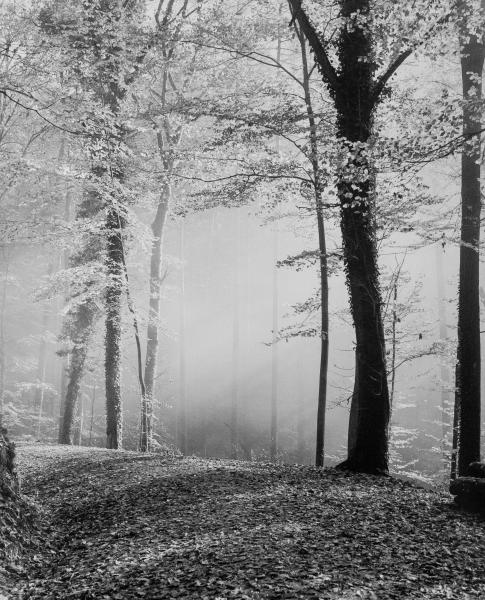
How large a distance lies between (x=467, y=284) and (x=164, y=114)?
766 centimetres

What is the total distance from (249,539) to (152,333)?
39.8ft

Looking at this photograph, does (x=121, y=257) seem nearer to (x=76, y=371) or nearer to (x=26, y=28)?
(x=76, y=371)

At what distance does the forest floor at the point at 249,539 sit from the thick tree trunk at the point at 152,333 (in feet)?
23.0

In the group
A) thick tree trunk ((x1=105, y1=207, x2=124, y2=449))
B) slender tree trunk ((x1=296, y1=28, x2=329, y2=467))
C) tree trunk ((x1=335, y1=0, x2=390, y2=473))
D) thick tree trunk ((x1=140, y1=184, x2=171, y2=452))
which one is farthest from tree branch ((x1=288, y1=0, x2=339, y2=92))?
thick tree trunk ((x1=105, y1=207, x2=124, y2=449))

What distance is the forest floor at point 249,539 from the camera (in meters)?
3.56

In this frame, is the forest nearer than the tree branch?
Yes

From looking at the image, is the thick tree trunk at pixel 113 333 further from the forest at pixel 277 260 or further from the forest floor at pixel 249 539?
the forest floor at pixel 249 539

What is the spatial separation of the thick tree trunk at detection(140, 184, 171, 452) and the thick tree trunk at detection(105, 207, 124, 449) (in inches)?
39.4

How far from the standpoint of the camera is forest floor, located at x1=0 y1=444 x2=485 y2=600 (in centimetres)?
356

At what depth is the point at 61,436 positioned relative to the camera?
1661 centimetres

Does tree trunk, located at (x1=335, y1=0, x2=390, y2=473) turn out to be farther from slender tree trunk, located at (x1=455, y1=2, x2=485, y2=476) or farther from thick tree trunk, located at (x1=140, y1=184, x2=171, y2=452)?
thick tree trunk, located at (x1=140, y1=184, x2=171, y2=452)

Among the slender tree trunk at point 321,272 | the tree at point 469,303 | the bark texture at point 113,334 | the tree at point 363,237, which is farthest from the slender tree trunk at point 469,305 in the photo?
A: the bark texture at point 113,334

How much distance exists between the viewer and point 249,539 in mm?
4391

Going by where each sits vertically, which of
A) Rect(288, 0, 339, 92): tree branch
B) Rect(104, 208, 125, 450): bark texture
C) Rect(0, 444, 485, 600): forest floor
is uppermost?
Rect(288, 0, 339, 92): tree branch
